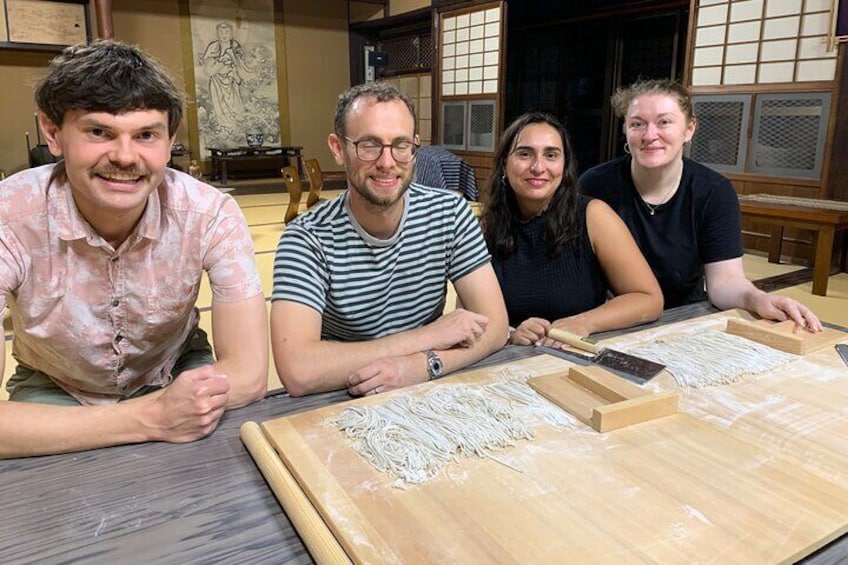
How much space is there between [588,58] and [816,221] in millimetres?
4316

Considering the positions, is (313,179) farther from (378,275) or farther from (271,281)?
(378,275)

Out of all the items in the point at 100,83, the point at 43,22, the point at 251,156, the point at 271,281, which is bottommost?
the point at 271,281

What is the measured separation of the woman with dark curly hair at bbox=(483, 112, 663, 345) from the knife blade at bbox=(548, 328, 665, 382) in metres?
0.40

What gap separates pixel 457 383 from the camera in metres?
1.03

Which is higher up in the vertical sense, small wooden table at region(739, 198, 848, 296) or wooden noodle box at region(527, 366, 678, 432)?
wooden noodle box at region(527, 366, 678, 432)

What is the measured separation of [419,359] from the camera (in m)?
1.14

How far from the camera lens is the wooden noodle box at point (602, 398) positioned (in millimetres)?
866

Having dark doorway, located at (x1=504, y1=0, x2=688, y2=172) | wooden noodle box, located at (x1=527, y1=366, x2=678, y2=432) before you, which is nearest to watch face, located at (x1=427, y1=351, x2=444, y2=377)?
wooden noodle box, located at (x1=527, y1=366, x2=678, y2=432)

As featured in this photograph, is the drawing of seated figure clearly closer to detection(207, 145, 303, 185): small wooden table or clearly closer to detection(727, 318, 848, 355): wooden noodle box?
detection(207, 145, 303, 185): small wooden table

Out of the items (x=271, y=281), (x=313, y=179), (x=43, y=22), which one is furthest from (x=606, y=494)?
(x=43, y=22)

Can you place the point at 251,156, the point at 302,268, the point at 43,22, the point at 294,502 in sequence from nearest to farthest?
the point at 294,502, the point at 302,268, the point at 43,22, the point at 251,156

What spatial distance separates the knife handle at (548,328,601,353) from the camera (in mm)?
1197

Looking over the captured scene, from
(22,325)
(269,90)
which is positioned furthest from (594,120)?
(22,325)

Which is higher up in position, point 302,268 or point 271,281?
point 302,268
